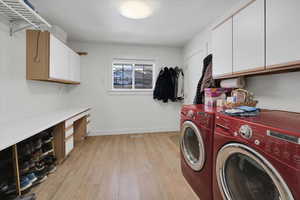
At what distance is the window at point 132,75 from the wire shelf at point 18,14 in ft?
6.36

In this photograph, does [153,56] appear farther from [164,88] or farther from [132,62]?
[164,88]

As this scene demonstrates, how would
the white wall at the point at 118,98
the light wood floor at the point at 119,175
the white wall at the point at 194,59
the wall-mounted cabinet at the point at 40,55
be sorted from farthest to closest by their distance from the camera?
the white wall at the point at 118,98 → the white wall at the point at 194,59 → the wall-mounted cabinet at the point at 40,55 → the light wood floor at the point at 119,175

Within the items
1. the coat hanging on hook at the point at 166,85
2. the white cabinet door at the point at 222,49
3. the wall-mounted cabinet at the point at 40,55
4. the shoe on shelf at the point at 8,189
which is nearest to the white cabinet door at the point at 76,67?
the wall-mounted cabinet at the point at 40,55

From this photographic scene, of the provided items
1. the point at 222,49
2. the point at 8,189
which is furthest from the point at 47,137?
the point at 222,49

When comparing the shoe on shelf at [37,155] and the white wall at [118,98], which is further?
the white wall at [118,98]

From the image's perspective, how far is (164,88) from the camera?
139 inches

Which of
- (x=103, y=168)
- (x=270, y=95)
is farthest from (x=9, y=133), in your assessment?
(x=270, y=95)

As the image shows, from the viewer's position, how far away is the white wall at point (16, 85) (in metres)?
1.63

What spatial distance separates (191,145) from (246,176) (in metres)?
0.68

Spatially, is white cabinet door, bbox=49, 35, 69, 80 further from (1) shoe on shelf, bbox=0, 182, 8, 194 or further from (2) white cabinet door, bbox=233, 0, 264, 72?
(2) white cabinet door, bbox=233, 0, 264, 72

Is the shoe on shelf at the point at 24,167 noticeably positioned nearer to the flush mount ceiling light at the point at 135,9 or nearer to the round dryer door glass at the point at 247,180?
the round dryer door glass at the point at 247,180

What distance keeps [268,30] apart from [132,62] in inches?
111

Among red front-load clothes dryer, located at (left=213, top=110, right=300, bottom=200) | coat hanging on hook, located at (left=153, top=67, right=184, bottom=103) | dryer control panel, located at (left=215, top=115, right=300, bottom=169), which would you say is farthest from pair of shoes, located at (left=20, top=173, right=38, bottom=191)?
coat hanging on hook, located at (left=153, top=67, right=184, bottom=103)

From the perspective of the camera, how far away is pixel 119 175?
1.78 metres
